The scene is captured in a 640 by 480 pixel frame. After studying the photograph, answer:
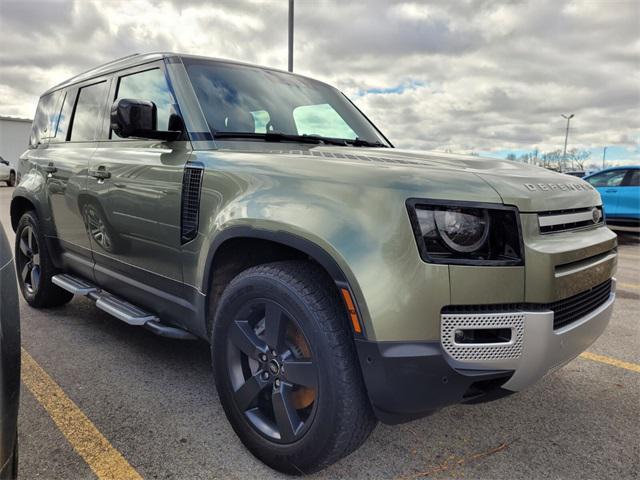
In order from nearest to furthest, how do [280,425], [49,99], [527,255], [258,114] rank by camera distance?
[527,255] < [280,425] < [258,114] < [49,99]

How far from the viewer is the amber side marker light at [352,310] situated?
186 centimetres

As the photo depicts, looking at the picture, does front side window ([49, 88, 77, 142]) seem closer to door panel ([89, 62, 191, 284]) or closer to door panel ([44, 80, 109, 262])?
door panel ([44, 80, 109, 262])

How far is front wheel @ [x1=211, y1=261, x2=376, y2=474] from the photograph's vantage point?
6.28 ft

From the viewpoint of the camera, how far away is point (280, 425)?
216 centimetres

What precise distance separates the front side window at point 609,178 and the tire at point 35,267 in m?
11.0

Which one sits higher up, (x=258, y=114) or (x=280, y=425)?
(x=258, y=114)

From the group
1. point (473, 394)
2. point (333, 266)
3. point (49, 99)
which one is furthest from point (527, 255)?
point (49, 99)

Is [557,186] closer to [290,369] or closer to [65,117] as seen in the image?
[290,369]

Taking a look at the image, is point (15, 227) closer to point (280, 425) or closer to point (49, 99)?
point (49, 99)

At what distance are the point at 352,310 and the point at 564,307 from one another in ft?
2.81

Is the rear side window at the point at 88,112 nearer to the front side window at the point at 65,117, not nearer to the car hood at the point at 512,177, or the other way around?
the front side window at the point at 65,117

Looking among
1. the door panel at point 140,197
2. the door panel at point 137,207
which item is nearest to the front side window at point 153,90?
the door panel at point 140,197

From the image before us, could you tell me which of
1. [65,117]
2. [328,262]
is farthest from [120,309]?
[65,117]

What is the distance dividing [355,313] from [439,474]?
93 cm
